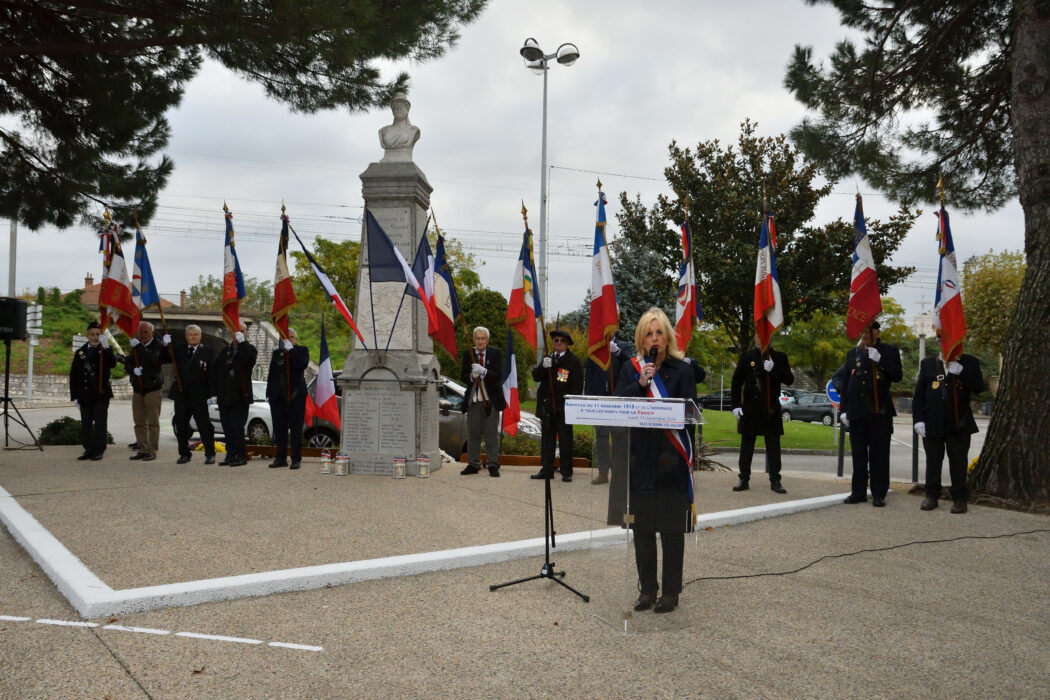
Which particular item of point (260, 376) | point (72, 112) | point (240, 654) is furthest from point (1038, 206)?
point (260, 376)

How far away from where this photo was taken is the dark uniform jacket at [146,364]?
421 inches

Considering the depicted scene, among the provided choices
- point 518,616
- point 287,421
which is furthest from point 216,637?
point 287,421

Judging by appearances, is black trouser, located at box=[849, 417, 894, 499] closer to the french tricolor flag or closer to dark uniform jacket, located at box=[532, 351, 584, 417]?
dark uniform jacket, located at box=[532, 351, 584, 417]

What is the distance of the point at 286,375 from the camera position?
1005 centimetres

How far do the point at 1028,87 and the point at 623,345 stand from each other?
226 inches

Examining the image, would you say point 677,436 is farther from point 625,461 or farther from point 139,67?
point 139,67

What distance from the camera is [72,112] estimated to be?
35.3 ft

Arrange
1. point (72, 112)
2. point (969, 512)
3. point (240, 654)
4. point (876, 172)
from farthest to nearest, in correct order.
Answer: point (876, 172), point (72, 112), point (969, 512), point (240, 654)

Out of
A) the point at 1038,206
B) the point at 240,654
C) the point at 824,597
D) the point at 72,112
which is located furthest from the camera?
the point at 72,112

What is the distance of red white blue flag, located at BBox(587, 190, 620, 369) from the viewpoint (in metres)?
7.57

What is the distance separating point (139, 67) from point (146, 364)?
14.7 feet

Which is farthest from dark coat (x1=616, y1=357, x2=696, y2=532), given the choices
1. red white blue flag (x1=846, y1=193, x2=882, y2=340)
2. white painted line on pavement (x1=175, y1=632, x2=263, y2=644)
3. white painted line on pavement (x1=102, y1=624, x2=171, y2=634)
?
red white blue flag (x1=846, y1=193, x2=882, y2=340)

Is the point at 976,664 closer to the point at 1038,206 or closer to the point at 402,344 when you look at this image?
the point at 1038,206

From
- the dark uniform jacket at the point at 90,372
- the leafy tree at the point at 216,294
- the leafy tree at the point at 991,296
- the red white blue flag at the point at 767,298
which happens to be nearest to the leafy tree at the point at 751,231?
the red white blue flag at the point at 767,298
